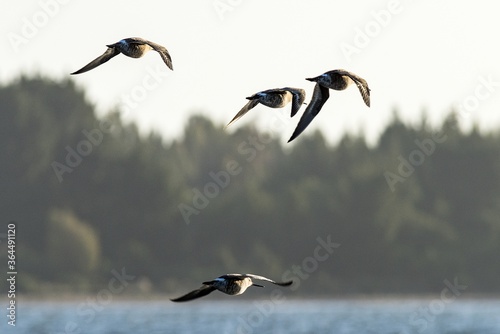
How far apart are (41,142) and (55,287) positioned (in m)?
12.6

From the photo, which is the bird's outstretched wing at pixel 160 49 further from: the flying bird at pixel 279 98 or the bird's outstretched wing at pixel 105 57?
the flying bird at pixel 279 98

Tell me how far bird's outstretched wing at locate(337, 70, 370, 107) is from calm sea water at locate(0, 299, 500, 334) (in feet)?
176

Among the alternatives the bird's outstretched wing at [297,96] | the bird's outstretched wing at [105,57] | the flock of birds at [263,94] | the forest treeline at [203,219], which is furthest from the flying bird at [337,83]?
the forest treeline at [203,219]

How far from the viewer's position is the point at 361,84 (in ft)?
62.2

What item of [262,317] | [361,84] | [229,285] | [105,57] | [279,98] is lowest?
[229,285]

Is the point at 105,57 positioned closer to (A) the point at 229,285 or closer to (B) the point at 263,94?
(B) the point at 263,94

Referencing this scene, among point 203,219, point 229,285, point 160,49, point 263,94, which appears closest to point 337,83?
point 263,94

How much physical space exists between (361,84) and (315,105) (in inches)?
39.5

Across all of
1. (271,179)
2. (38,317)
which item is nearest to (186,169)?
(271,179)

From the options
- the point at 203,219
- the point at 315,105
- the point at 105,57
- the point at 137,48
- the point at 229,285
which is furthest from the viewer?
the point at 203,219

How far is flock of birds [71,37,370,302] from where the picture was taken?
722 inches

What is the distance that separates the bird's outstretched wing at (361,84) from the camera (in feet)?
61.8

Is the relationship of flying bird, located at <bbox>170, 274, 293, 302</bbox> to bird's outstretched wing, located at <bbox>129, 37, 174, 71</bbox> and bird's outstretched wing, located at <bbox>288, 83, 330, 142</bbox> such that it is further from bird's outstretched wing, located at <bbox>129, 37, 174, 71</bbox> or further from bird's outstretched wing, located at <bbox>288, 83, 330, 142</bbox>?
bird's outstretched wing, located at <bbox>129, 37, 174, 71</bbox>

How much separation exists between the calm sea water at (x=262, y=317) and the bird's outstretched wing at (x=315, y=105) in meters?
52.9
